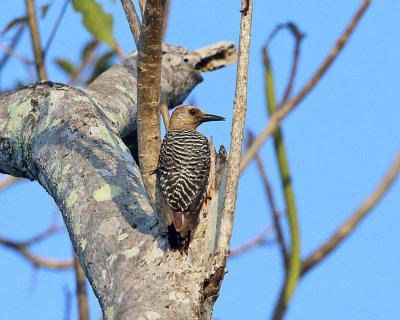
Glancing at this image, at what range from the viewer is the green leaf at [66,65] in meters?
6.27

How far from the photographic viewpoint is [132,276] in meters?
3.06

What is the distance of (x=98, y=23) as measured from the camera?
14.2 feet

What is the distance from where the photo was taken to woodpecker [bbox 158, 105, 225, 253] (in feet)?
11.2

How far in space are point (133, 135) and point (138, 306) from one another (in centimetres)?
323

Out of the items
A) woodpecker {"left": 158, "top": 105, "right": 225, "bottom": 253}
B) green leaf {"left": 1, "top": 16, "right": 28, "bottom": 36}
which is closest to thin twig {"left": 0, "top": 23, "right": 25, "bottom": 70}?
green leaf {"left": 1, "top": 16, "right": 28, "bottom": 36}

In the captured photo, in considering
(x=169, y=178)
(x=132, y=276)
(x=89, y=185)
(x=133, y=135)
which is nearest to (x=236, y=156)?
(x=132, y=276)

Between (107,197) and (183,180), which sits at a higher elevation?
(183,180)

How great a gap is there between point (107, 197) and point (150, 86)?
625 millimetres

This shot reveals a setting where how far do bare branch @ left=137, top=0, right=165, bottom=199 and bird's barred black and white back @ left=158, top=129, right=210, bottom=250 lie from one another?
0.22 meters

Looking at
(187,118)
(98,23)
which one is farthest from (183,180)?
(187,118)

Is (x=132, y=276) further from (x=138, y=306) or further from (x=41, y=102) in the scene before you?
(x=41, y=102)

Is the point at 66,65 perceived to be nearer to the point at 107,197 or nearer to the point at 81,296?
the point at 81,296

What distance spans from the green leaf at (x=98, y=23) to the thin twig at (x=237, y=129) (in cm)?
125

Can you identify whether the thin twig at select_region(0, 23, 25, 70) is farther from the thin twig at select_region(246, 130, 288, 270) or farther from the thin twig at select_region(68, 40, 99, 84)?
the thin twig at select_region(246, 130, 288, 270)
